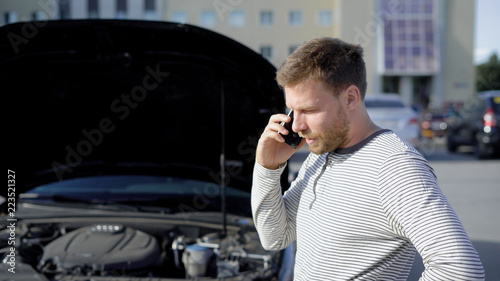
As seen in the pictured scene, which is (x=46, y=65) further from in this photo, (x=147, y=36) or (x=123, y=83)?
(x=147, y=36)

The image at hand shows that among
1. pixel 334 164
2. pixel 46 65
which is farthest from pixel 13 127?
pixel 334 164

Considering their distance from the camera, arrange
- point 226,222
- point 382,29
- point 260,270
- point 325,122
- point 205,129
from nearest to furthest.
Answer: point 325,122 < point 260,270 < point 226,222 < point 205,129 < point 382,29

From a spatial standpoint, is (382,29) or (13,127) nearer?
(13,127)

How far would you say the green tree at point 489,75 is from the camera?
162 feet

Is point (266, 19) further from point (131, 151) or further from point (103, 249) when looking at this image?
point (103, 249)

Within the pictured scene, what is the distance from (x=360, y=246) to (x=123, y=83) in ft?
6.70

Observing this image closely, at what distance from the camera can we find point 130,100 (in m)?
3.07

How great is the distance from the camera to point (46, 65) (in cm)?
277

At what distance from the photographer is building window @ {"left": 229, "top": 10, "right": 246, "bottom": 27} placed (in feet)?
145

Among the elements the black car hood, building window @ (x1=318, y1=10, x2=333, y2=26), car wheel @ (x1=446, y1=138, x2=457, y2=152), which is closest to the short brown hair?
the black car hood

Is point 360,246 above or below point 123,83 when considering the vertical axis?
below

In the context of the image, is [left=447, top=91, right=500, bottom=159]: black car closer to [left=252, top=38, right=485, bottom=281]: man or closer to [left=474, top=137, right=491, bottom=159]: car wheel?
[left=474, top=137, right=491, bottom=159]: car wheel

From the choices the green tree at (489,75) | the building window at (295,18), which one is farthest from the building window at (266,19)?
the green tree at (489,75)

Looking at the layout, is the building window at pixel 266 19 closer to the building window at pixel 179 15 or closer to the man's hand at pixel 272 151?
the building window at pixel 179 15
